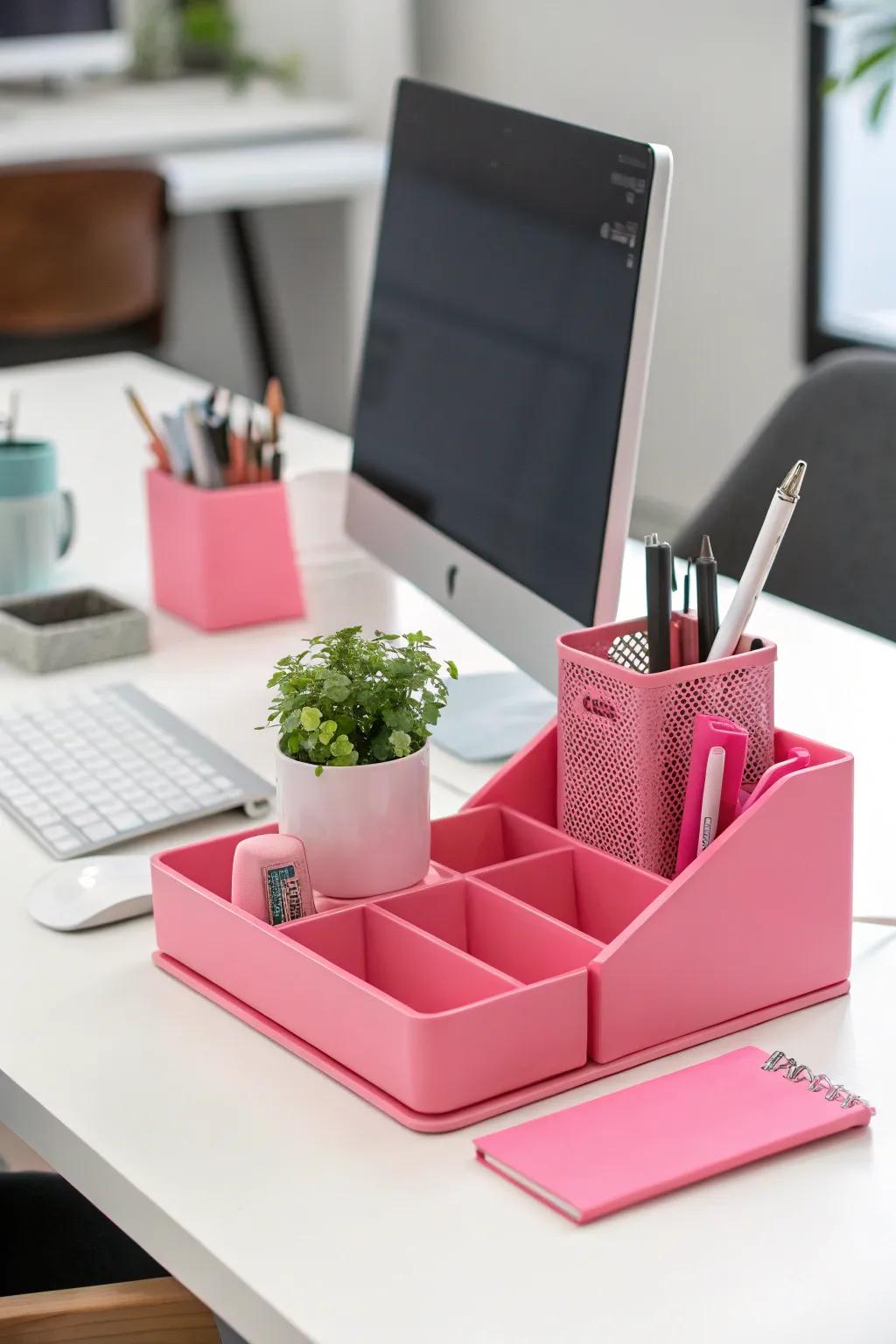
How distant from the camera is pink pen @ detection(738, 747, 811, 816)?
88 cm

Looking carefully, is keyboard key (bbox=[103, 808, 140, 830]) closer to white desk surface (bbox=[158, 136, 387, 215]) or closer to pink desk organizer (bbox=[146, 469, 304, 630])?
pink desk organizer (bbox=[146, 469, 304, 630])

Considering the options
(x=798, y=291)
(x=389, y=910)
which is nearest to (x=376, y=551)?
(x=389, y=910)

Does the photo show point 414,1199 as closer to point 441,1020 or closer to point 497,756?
point 441,1020

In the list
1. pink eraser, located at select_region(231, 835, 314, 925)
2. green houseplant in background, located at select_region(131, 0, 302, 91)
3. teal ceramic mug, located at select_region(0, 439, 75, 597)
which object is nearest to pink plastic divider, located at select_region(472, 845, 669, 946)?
pink eraser, located at select_region(231, 835, 314, 925)

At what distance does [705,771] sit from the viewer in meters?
0.89

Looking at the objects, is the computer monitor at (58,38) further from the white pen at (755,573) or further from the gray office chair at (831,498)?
the white pen at (755,573)

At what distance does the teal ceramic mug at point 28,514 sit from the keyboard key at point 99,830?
522mm

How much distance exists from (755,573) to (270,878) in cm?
31

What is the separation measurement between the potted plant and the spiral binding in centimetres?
23

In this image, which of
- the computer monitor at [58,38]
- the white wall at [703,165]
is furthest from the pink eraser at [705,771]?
the computer monitor at [58,38]

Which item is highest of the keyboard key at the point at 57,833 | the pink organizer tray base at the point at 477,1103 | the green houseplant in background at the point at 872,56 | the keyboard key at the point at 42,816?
the green houseplant in background at the point at 872,56

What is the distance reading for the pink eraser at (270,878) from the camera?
35.6 inches

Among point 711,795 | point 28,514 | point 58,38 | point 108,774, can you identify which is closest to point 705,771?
point 711,795

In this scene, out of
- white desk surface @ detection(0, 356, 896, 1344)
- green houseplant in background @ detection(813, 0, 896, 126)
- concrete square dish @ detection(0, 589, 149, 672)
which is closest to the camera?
white desk surface @ detection(0, 356, 896, 1344)
